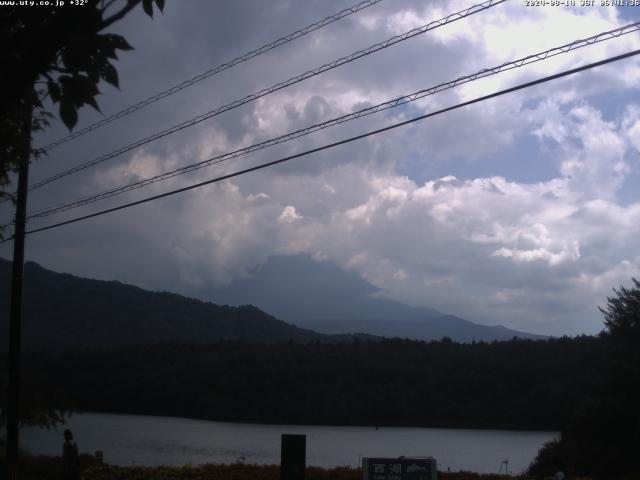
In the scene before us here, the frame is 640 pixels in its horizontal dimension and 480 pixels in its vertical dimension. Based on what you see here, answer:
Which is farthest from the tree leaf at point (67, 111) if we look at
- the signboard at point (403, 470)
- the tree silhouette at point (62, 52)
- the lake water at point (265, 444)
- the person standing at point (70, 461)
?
the lake water at point (265, 444)

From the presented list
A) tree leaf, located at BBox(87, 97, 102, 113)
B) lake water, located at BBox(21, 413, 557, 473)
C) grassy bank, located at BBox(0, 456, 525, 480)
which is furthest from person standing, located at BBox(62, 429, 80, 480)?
tree leaf, located at BBox(87, 97, 102, 113)

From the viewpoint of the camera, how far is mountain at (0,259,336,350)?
321 feet

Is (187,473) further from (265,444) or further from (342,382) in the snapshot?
(342,382)

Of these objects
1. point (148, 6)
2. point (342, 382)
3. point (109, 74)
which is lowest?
point (342, 382)

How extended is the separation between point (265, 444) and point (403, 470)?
32.2m

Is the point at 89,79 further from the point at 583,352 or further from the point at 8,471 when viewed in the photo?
the point at 583,352

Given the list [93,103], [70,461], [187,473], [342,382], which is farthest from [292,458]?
[342,382]

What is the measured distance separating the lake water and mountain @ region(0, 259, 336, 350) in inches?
1398

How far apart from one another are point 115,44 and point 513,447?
4666cm

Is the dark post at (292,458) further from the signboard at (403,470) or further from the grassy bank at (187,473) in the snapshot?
the grassy bank at (187,473)

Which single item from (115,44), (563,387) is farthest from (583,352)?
(115,44)

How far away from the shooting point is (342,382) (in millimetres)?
72688

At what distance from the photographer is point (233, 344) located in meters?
89.1

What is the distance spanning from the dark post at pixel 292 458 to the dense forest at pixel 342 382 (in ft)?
148
